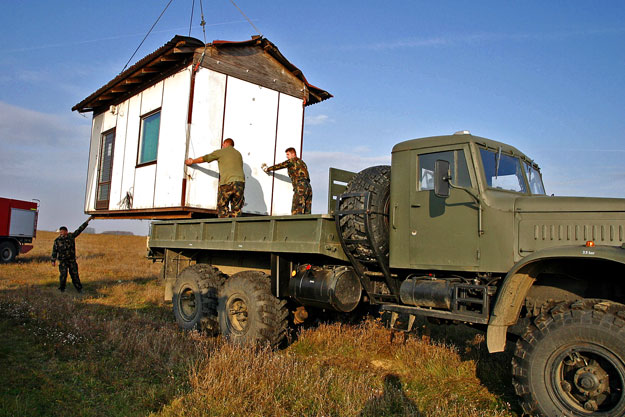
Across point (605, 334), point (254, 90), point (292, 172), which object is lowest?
point (605, 334)

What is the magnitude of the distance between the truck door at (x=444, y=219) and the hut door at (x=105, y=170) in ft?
27.0

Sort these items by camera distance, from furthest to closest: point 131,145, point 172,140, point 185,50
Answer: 1. point 131,145
2. point 172,140
3. point 185,50

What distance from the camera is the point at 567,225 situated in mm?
4410

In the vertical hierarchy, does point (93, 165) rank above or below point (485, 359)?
above

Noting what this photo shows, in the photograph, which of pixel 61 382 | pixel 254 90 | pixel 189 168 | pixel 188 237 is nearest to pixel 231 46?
pixel 254 90

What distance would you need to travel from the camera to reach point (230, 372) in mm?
4930

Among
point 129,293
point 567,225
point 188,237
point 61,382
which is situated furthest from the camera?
point 129,293

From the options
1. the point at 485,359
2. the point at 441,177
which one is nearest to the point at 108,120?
the point at 441,177

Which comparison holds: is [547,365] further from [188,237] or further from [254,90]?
[254,90]

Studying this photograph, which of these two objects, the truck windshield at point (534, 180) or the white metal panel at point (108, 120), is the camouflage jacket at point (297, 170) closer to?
the truck windshield at point (534, 180)

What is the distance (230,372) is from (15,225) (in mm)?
19510

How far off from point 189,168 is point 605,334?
22.7ft

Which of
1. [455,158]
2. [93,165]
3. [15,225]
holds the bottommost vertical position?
[15,225]

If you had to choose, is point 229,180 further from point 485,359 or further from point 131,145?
point 485,359
